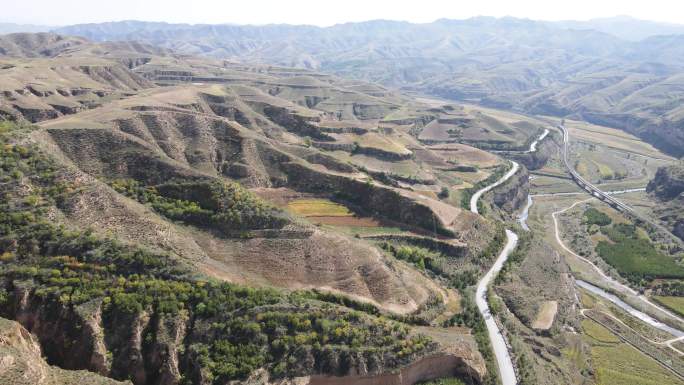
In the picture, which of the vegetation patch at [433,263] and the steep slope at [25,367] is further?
the vegetation patch at [433,263]

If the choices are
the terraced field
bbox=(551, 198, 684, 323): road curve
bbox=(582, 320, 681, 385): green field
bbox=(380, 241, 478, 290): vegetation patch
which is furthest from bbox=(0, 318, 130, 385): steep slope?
bbox=(551, 198, 684, 323): road curve

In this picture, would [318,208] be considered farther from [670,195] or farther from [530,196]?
[670,195]

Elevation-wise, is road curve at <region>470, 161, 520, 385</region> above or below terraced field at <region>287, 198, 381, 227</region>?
below

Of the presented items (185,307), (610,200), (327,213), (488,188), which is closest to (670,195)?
(610,200)

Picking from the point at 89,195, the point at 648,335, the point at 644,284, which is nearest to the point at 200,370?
the point at 89,195

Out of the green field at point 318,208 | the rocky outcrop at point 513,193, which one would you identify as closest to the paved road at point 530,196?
the rocky outcrop at point 513,193

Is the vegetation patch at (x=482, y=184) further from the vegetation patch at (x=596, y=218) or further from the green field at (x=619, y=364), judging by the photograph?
the green field at (x=619, y=364)

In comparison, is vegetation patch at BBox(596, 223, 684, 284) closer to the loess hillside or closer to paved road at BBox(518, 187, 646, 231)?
paved road at BBox(518, 187, 646, 231)
